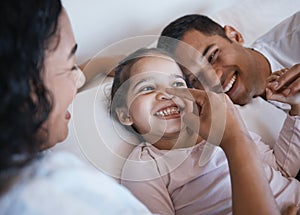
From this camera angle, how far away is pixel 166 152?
3.35 ft

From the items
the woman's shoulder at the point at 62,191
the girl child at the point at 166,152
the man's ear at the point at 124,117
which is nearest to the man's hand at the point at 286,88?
the girl child at the point at 166,152

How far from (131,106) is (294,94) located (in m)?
0.42

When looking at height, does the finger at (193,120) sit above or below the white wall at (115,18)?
above

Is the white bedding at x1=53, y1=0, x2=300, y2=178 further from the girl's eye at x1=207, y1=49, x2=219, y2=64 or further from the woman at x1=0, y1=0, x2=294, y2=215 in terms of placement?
the woman at x1=0, y1=0, x2=294, y2=215

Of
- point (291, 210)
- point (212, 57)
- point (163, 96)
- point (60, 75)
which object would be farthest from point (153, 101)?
point (60, 75)

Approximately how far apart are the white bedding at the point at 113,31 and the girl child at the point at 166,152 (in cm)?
5

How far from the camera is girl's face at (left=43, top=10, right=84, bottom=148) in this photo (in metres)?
0.48

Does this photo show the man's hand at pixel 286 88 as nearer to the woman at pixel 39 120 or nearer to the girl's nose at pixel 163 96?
the girl's nose at pixel 163 96

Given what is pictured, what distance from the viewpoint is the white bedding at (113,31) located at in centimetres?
101

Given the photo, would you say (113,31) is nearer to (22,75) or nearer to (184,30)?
(184,30)

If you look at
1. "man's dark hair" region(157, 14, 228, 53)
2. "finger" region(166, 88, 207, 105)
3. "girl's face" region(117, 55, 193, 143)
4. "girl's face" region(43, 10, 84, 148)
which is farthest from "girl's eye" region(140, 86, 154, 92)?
"girl's face" region(43, 10, 84, 148)

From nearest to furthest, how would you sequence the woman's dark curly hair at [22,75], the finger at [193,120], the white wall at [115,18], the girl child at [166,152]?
1. the woman's dark curly hair at [22,75]
2. the finger at [193,120]
3. the girl child at [166,152]
4. the white wall at [115,18]

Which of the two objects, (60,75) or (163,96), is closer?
(60,75)

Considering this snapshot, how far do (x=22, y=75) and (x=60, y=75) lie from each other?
0.26 ft
